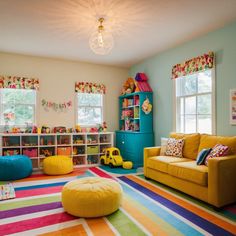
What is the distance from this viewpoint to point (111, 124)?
603cm

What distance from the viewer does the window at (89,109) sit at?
561 cm

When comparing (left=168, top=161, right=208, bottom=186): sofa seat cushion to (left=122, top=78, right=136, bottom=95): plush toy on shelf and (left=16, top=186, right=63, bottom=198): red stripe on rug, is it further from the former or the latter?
(left=122, top=78, right=136, bottom=95): plush toy on shelf

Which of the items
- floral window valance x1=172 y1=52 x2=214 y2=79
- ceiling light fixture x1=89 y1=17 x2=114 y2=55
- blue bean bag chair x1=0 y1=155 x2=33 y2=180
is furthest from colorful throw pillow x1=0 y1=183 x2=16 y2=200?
floral window valance x1=172 y1=52 x2=214 y2=79

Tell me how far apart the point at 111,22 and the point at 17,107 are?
3.10 m

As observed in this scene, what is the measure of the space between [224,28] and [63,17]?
104 inches

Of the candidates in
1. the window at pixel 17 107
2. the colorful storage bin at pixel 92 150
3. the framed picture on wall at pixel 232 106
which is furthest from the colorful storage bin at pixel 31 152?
the framed picture on wall at pixel 232 106

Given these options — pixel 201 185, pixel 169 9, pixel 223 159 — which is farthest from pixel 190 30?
pixel 201 185

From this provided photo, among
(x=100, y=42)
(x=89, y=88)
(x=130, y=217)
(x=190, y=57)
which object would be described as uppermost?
(x=190, y=57)

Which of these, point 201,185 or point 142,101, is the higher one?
point 142,101

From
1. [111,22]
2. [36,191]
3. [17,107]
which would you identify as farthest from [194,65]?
[17,107]

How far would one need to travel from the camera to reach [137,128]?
209 inches

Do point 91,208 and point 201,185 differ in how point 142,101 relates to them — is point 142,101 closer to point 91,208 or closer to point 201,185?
point 201,185

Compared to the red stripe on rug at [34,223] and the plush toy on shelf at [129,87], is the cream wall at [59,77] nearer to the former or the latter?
the plush toy on shelf at [129,87]

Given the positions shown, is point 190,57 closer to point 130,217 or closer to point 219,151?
point 219,151
